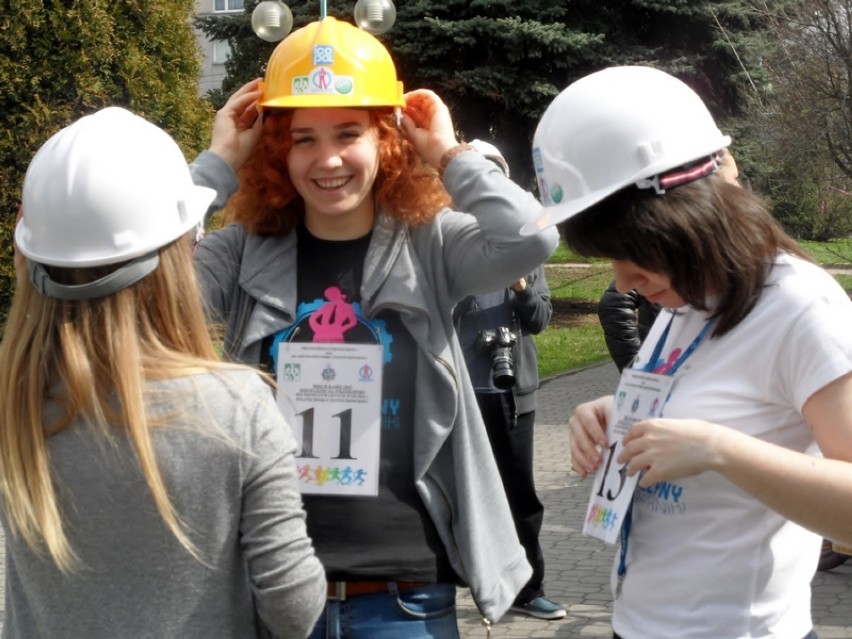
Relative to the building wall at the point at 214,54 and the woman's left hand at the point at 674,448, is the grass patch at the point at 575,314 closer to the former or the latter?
the woman's left hand at the point at 674,448

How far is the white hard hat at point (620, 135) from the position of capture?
82.3 inches

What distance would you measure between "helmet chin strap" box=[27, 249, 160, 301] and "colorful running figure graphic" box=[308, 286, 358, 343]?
0.79 m

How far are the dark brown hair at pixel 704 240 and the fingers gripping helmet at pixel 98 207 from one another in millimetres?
791

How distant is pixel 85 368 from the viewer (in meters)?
1.86

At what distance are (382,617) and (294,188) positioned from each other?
105 cm

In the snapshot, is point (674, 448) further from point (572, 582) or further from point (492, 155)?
point (572, 582)

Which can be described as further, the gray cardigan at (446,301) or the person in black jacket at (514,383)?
the person in black jacket at (514,383)

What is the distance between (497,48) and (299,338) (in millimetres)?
13454

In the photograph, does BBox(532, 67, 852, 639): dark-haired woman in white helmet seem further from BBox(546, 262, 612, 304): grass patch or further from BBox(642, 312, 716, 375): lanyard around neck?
BBox(546, 262, 612, 304): grass patch

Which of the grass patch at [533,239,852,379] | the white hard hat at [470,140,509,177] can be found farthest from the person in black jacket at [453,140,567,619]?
the grass patch at [533,239,852,379]

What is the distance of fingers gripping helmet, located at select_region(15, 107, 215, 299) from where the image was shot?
1935mm

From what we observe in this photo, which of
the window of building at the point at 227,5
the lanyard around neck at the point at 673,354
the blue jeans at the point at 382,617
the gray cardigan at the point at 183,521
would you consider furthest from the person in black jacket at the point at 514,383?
the window of building at the point at 227,5

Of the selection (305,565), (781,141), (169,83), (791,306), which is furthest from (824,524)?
A: (781,141)

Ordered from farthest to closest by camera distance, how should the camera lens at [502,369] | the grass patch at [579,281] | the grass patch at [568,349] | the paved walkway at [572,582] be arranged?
the grass patch at [579,281] → the grass patch at [568,349] → the paved walkway at [572,582] → the camera lens at [502,369]
